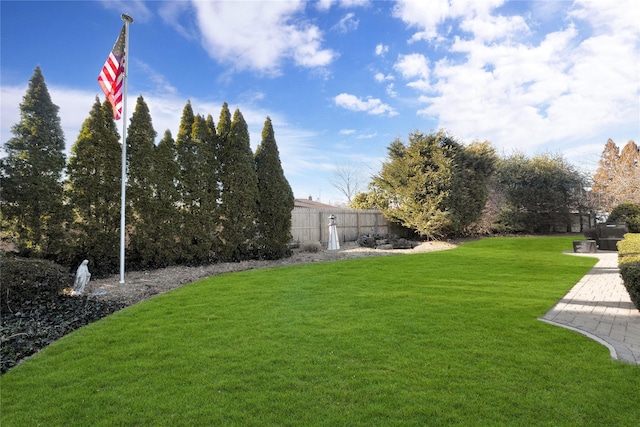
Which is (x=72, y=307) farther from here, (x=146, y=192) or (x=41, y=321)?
(x=146, y=192)

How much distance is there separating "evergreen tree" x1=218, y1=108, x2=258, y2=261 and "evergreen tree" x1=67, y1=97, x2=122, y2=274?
2.88 m

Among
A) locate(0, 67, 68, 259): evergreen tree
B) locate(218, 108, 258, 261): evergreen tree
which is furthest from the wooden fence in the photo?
locate(0, 67, 68, 259): evergreen tree

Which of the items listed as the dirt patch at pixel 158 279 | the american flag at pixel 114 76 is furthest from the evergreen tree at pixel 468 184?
the american flag at pixel 114 76

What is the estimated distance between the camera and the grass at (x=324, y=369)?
2361mm

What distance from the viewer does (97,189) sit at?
8.20m

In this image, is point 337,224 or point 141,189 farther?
point 337,224

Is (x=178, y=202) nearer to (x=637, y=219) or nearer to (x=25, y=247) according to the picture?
(x=25, y=247)

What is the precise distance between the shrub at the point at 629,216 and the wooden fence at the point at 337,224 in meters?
10.9

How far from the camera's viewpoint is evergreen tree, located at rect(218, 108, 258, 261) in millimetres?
10289

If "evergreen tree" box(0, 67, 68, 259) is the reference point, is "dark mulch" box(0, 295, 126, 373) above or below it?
below

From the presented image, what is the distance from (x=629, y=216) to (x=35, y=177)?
2223 cm

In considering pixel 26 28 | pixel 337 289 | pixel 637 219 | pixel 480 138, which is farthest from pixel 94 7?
pixel 637 219

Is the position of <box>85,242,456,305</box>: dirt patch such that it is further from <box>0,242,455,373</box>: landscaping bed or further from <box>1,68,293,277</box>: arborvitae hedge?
<box>1,68,293,277</box>: arborvitae hedge

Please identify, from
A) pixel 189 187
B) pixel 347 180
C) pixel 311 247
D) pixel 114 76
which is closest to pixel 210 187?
pixel 189 187
